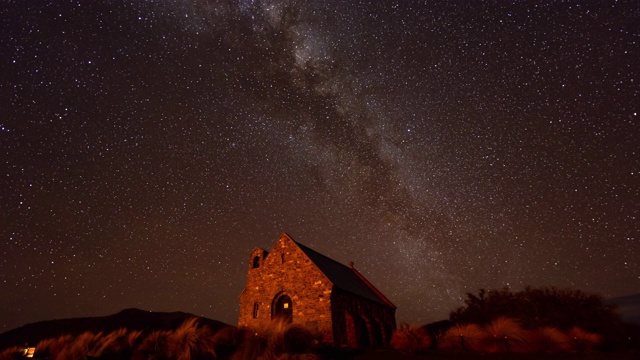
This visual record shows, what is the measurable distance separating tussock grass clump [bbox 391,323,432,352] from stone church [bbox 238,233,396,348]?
197 inches

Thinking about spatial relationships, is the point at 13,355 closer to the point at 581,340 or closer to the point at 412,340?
the point at 412,340

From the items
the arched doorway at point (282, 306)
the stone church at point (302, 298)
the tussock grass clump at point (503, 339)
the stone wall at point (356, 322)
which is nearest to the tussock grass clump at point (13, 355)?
the stone church at point (302, 298)

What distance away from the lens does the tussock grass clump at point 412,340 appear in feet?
65.3

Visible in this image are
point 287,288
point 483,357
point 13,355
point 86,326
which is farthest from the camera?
point 86,326

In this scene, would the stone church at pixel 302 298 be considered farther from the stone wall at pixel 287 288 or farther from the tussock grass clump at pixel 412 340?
the tussock grass clump at pixel 412 340

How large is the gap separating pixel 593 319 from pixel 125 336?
31.7 meters

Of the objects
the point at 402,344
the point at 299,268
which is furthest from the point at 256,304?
the point at 402,344

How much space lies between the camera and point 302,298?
86.0ft

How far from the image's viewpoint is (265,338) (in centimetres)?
1539

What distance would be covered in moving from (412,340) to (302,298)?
858 centimetres

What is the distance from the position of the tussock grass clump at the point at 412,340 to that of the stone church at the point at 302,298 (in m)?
5.01

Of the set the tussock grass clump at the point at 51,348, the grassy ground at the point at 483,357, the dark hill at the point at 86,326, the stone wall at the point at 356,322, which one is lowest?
the grassy ground at the point at 483,357

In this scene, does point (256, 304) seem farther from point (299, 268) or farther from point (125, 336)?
point (125, 336)

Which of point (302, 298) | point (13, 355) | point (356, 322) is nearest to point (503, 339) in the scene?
point (356, 322)
